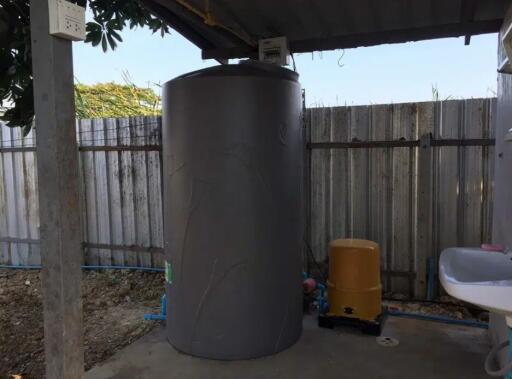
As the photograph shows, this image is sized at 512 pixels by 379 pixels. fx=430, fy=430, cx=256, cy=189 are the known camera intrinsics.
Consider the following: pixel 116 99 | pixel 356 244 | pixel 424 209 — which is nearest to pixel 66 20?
pixel 356 244

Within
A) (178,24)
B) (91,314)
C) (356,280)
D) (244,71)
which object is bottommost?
(91,314)

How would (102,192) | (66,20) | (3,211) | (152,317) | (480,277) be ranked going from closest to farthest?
(66,20) → (480,277) → (152,317) → (102,192) → (3,211)

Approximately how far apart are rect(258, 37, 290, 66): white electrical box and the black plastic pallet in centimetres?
219

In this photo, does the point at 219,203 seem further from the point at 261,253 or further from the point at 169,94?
the point at 169,94

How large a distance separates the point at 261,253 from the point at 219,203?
17.2 inches

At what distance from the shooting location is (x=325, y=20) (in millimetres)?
3535

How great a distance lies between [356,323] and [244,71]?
2.04 m

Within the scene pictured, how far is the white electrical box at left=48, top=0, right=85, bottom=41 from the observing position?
5.98 feet

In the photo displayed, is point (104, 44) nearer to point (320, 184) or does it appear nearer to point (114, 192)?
point (114, 192)

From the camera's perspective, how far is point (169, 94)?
288 centimetres

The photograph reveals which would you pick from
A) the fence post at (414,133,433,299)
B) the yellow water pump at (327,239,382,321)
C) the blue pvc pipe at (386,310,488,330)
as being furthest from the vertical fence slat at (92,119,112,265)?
the fence post at (414,133,433,299)

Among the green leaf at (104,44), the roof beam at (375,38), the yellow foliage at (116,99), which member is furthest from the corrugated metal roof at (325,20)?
the yellow foliage at (116,99)

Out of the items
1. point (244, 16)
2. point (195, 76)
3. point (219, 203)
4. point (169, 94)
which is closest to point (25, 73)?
point (169, 94)

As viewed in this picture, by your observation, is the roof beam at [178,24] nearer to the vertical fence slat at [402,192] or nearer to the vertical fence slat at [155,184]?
the vertical fence slat at [155,184]
